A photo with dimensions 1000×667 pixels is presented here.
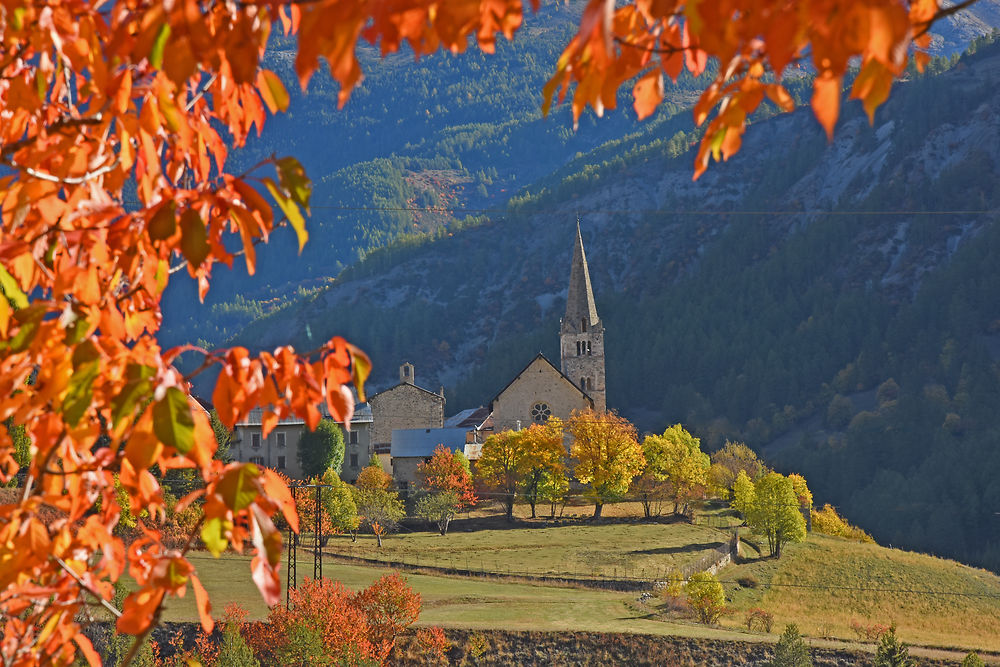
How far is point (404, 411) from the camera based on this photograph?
87625 mm

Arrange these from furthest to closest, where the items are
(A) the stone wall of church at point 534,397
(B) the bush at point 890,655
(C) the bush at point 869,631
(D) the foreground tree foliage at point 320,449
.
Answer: (A) the stone wall of church at point 534,397 < (D) the foreground tree foliage at point 320,449 < (C) the bush at point 869,631 < (B) the bush at point 890,655

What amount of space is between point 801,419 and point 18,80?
170122mm

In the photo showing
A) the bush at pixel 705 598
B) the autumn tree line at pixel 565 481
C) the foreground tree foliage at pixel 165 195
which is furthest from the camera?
the autumn tree line at pixel 565 481

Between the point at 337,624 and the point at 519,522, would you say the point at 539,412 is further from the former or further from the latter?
the point at 337,624

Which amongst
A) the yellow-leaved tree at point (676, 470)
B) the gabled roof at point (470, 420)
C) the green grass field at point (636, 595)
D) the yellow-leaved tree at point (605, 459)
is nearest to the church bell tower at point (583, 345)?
the gabled roof at point (470, 420)

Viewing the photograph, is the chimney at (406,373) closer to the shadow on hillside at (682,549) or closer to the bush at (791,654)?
the shadow on hillside at (682,549)

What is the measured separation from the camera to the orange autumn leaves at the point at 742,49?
212 cm

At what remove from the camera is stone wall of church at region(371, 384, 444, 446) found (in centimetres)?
8750

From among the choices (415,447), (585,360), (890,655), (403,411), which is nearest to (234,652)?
(890,655)

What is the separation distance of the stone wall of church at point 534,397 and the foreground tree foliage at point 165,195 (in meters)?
83.8

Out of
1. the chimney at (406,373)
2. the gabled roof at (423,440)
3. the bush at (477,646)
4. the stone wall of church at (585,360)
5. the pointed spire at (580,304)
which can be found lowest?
the bush at (477,646)

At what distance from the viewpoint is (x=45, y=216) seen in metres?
3.31

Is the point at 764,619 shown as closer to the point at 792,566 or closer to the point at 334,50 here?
the point at 792,566

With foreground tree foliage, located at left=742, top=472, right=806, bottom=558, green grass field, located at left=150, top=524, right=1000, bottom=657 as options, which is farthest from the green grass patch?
foreground tree foliage, located at left=742, top=472, right=806, bottom=558
